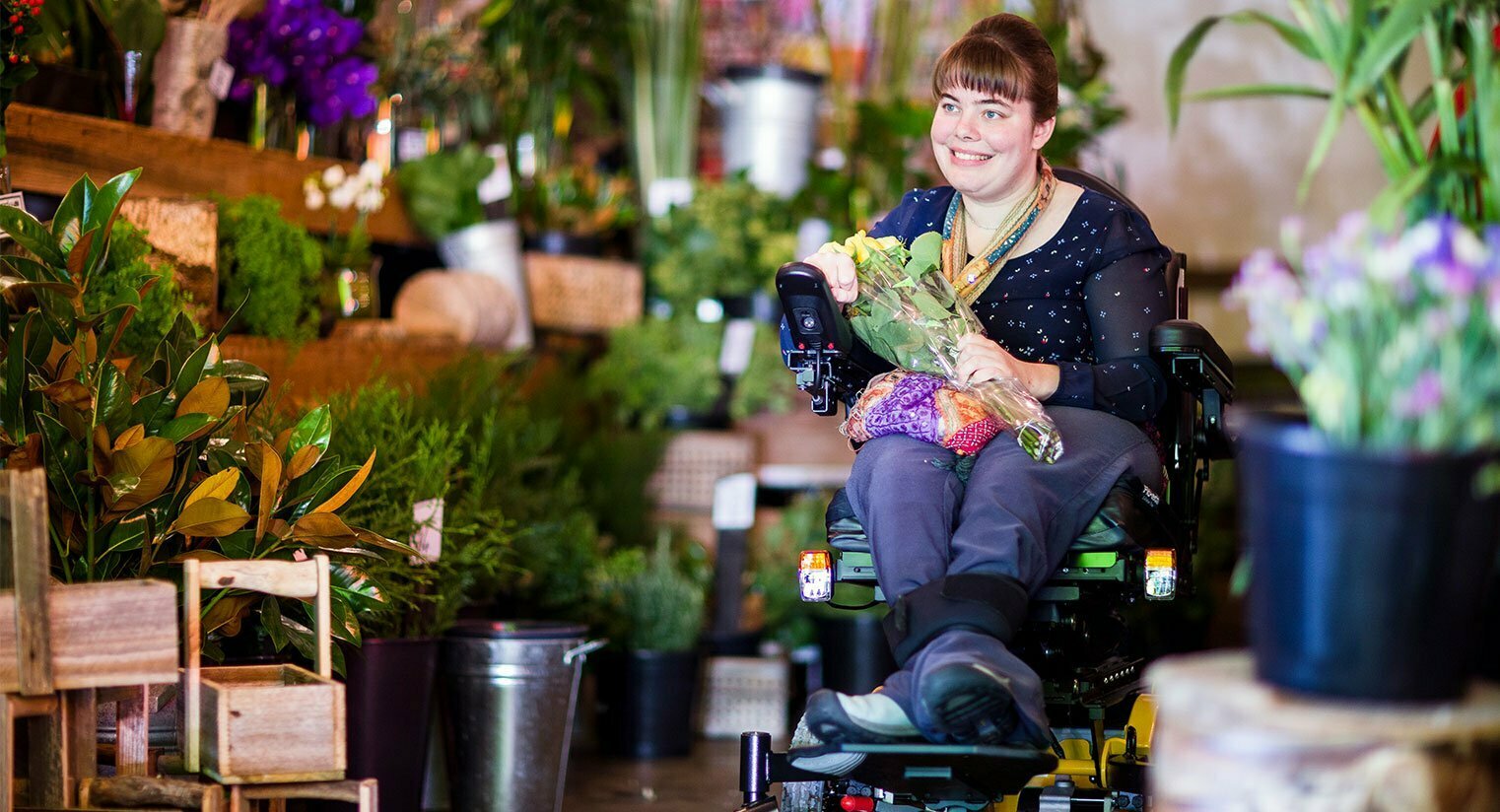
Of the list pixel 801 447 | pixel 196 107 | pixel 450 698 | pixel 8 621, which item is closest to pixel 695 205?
pixel 801 447

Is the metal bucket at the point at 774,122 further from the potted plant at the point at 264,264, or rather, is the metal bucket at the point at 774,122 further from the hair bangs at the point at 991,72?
the hair bangs at the point at 991,72

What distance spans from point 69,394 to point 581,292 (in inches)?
99.1

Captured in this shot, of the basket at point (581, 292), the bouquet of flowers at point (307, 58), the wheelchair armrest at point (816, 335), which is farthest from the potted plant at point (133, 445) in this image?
the basket at point (581, 292)

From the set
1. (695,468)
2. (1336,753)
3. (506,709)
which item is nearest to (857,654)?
(695,468)

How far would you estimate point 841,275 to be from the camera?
242cm

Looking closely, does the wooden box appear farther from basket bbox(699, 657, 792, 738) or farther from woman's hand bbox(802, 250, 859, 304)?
basket bbox(699, 657, 792, 738)

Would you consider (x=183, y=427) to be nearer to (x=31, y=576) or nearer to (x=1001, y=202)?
(x=31, y=576)

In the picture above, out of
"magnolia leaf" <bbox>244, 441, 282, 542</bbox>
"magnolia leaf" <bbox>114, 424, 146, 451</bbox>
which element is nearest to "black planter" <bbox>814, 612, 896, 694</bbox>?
"magnolia leaf" <bbox>244, 441, 282, 542</bbox>

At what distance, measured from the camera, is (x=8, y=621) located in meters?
2.05

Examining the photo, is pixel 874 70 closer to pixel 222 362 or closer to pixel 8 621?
pixel 222 362

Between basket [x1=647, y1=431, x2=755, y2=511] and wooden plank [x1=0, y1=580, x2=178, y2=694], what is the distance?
8.89 ft

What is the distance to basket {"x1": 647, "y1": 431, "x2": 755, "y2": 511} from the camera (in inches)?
185

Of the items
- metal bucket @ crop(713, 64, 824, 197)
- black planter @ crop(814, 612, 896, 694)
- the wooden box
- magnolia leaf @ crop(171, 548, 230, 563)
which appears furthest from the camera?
metal bucket @ crop(713, 64, 824, 197)

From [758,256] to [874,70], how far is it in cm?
126
